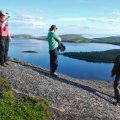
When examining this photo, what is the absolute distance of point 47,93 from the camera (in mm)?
17406

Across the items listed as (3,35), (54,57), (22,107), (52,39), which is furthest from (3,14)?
(22,107)

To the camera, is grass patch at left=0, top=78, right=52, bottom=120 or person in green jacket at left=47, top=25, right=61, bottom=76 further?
person in green jacket at left=47, top=25, right=61, bottom=76

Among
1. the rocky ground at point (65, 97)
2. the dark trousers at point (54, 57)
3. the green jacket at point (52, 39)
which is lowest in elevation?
the rocky ground at point (65, 97)

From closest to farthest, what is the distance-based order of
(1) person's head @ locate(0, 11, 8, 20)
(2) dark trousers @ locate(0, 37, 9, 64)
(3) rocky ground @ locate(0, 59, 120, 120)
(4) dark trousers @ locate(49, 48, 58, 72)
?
(3) rocky ground @ locate(0, 59, 120, 120), (1) person's head @ locate(0, 11, 8, 20), (2) dark trousers @ locate(0, 37, 9, 64), (4) dark trousers @ locate(49, 48, 58, 72)

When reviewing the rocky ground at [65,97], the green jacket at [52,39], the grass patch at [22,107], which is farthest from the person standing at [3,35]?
the grass patch at [22,107]

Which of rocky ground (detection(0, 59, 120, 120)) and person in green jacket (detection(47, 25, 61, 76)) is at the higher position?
person in green jacket (detection(47, 25, 61, 76))

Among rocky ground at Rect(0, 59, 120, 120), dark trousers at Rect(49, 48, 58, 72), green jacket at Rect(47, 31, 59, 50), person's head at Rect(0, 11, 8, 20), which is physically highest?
person's head at Rect(0, 11, 8, 20)

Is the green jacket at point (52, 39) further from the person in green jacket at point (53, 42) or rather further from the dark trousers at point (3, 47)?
the dark trousers at point (3, 47)

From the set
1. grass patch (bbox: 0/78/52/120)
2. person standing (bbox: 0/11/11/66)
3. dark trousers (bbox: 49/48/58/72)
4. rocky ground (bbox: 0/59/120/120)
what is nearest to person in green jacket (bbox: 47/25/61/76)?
dark trousers (bbox: 49/48/58/72)

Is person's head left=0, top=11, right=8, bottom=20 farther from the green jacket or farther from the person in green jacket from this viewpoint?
the green jacket

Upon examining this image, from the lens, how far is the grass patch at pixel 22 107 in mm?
13945

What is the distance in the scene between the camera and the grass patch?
13945 millimetres

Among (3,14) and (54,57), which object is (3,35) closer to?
(3,14)

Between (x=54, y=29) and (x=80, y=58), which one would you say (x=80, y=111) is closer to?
(x=54, y=29)
